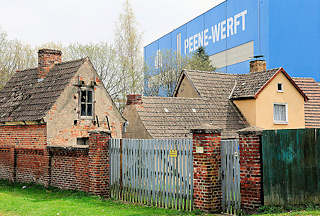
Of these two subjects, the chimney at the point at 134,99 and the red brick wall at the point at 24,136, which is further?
the chimney at the point at 134,99

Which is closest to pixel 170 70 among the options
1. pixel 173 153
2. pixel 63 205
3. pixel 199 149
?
pixel 63 205

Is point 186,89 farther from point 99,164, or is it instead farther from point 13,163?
point 99,164

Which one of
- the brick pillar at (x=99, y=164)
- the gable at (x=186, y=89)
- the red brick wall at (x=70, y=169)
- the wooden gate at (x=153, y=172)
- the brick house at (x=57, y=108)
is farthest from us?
the gable at (x=186, y=89)

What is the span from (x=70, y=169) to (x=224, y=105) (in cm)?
1446

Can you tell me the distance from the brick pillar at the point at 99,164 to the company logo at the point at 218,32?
30.5 metres

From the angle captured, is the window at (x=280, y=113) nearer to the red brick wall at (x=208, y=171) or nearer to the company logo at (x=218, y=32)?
the company logo at (x=218, y=32)

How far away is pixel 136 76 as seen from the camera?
40.3 m

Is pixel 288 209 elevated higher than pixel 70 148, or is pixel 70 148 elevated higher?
pixel 70 148

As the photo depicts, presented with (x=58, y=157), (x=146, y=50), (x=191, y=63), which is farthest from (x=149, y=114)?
(x=146, y=50)

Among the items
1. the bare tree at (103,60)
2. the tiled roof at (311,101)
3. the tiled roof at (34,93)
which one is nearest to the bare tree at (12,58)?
the bare tree at (103,60)

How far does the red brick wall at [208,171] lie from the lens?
434 inches

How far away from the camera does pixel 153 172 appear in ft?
41.6

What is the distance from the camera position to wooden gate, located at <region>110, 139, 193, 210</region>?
1171cm

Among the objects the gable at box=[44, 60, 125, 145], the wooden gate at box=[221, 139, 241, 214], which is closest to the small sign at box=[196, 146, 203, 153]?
the wooden gate at box=[221, 139, 241, 214]
